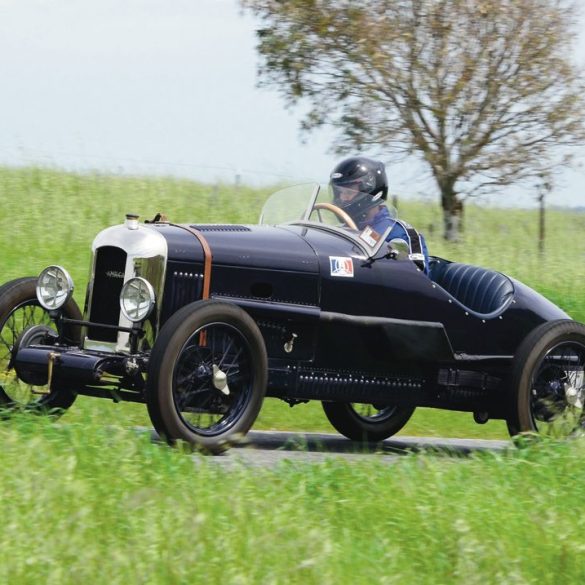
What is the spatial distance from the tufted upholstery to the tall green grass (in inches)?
73.2

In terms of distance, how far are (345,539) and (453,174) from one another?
60.6ft

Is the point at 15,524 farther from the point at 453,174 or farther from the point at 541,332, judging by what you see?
the point at 453,174

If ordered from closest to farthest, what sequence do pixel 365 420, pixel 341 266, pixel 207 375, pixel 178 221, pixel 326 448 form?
pixel 207 375 → pixel 341 266 → pixel 326 448 → pixel 365 420 → pixel 178 221

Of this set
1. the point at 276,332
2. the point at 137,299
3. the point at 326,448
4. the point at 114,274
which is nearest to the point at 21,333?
the point at 114,274

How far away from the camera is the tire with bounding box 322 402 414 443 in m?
9.78

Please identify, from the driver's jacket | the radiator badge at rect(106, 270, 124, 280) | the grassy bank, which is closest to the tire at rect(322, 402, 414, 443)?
the driver's jacket

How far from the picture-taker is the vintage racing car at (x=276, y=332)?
764 cm

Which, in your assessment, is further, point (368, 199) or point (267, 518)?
point (368, 199)

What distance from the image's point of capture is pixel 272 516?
18.5ft

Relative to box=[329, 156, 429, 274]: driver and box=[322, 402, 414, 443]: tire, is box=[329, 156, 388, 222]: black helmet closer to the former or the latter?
box=[329, 156, 429, 274]: driver

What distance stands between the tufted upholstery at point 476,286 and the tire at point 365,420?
0.96 m

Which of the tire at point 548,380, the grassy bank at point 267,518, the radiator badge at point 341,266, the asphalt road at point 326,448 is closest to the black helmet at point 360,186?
the radiator badge at point 341,266

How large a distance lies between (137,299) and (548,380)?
122 inches

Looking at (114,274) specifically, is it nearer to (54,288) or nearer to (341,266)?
(54,288)
